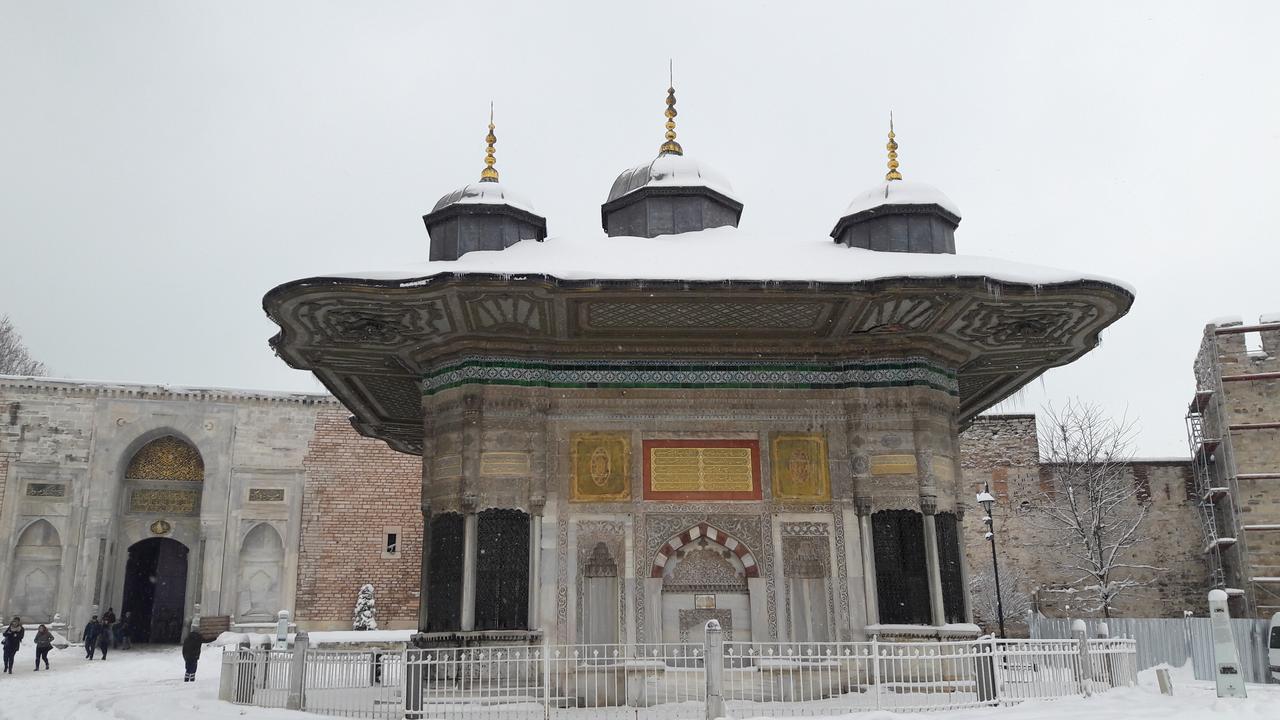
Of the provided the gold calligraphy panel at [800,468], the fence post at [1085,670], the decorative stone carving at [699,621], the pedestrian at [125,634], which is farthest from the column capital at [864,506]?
the pedestrian at [125,634]

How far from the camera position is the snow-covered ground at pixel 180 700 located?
8.57m

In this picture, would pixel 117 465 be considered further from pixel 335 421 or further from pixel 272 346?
pixel 272 346

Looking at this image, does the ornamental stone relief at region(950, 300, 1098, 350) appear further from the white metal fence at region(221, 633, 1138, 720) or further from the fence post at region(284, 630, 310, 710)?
the fence post at region(284, 630, 310, 710)

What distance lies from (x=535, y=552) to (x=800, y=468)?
305 cm

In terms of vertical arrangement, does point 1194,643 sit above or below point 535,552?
below

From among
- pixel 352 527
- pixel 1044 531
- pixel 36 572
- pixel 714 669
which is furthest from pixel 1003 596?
pixel 36 572

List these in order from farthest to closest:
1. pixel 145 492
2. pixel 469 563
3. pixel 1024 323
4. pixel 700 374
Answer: pixel 145 492, pixel 700 374, pixel 1024 323, pixel 469 563

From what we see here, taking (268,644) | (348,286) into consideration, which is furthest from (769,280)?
(268,644)

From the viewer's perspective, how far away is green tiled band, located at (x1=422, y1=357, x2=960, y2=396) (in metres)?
11.4

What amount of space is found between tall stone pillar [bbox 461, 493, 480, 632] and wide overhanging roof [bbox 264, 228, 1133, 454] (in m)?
1.72

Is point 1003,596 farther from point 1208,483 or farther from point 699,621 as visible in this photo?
point 699,621

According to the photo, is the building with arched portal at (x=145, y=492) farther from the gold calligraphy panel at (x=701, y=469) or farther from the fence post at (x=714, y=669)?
the fence post at (x=714, y=669)

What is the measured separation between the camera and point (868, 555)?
10.9 metres

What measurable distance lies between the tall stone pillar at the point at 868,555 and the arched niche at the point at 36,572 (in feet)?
62.8
